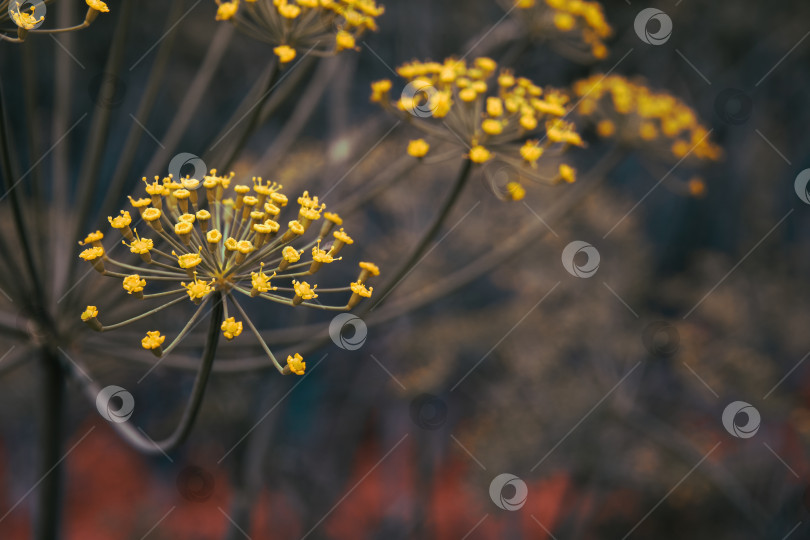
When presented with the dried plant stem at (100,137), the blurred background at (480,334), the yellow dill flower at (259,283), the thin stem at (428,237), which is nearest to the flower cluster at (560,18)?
the blurred background at (480,334)

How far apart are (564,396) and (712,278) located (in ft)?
7.72

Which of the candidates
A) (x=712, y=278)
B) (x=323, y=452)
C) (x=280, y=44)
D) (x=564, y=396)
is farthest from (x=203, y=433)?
(x=280, y=44)

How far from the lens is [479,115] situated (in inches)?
117

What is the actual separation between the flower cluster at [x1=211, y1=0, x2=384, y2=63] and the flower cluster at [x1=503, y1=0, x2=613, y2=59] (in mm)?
1370

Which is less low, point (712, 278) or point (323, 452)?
point (323, 452)

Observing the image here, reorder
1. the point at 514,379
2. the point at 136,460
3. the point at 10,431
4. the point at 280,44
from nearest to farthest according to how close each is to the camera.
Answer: the point at 280,44, the point at 514,379, the point at 10,431, the point at 136,460

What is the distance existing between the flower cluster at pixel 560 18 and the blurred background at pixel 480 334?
0.11 m

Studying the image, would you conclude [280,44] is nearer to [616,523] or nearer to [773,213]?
[773,213]

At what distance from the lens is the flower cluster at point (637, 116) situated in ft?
13.6

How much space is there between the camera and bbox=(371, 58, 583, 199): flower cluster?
283 centimetres

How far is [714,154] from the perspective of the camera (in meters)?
4.52

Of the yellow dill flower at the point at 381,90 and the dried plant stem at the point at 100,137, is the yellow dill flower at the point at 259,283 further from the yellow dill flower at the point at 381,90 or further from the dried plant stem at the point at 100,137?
the yellow dill flower at the point at 381,90

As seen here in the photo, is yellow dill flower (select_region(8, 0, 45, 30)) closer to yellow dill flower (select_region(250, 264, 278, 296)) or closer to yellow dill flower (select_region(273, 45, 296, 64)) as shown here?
yellow dill flower (select_region(273, 45, 296, 64))

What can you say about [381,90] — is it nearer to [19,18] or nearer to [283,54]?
[283,54]
